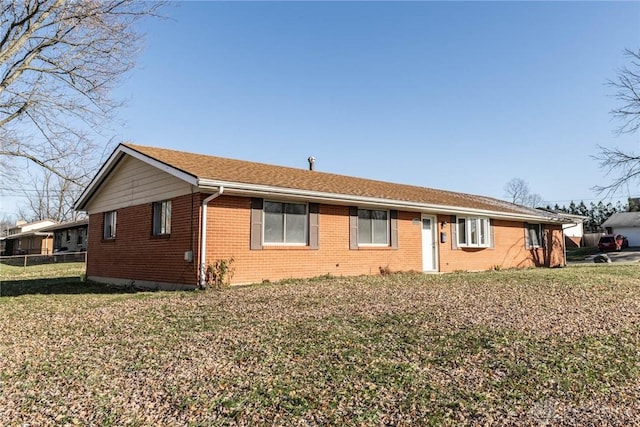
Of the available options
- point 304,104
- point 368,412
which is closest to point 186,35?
point 304,104

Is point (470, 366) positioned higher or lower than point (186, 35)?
lower

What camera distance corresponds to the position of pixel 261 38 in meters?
12.5

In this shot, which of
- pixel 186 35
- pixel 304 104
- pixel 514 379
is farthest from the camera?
pixel 304 104

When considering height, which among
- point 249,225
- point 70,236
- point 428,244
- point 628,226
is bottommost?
point 428,244

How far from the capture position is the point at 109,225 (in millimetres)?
14414

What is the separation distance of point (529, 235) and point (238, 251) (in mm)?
15719

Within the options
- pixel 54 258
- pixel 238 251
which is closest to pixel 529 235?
pixel 238 251

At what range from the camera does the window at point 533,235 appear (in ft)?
65.6

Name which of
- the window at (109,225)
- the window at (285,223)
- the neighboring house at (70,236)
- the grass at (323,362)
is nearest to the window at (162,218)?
the window at (285,223)

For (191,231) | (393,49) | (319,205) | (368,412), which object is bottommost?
(368,412)

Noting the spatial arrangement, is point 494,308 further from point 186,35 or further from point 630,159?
point 630,159

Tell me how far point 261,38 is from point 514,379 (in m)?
11.5

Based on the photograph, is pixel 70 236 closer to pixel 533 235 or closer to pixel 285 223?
pixel 285 223

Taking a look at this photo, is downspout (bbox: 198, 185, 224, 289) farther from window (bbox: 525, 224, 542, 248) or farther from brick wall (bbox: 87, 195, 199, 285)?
window (bbox: 525, 224, 542, 248)
